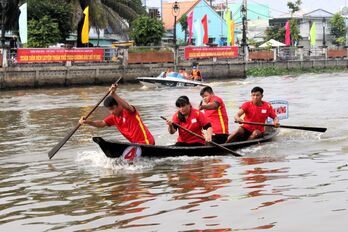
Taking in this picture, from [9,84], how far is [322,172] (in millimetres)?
25439

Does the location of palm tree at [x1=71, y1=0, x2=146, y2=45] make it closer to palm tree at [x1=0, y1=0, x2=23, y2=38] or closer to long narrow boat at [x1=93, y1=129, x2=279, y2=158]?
palm tree at [x1=0, y1=0, x2=23, y2=38]

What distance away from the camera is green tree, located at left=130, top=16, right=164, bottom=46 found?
1606 inches

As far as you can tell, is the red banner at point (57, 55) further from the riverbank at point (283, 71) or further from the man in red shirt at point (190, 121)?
the man in red shirt at point (190, 121)

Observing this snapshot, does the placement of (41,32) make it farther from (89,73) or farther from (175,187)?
(175,187)

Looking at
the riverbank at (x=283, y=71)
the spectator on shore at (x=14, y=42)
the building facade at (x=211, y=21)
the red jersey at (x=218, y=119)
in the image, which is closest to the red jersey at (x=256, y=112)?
the red jersey at (x=218, y=119)

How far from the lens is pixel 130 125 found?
31.5 feet

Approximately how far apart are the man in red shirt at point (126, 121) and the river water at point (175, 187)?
387mm

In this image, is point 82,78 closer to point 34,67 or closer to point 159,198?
point 34,67

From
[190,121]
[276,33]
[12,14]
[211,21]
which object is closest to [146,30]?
[12,14]

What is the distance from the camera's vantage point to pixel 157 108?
20.8 metres

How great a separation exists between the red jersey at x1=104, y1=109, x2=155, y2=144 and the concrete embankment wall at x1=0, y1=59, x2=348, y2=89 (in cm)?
2312

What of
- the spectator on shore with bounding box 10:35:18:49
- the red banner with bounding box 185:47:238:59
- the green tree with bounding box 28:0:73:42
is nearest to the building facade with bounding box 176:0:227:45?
the red banner with bounding box 185:47:238:59

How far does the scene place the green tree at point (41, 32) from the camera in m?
36.2

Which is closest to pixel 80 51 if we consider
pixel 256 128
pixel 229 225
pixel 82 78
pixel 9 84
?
pixel 82 78
